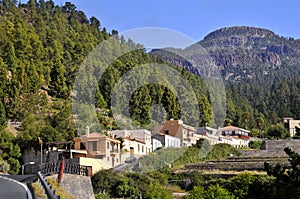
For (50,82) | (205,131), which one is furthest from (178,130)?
(50,82)

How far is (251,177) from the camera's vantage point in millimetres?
34875

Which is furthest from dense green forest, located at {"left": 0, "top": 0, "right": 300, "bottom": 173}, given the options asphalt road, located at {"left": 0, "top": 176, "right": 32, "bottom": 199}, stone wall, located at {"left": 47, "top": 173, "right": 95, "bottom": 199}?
asphalt road, located at {"left": 0, "top": 176, "right": 32, "bottom": 199}

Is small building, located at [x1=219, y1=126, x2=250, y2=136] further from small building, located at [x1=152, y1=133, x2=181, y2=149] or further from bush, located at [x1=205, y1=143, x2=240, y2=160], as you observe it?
small building, located at [x1=152, y1=133, x2=181, y2=149]

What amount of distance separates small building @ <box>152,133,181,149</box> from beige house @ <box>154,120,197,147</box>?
1.33ft

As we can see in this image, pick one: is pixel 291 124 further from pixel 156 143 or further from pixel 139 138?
pixel 139 138

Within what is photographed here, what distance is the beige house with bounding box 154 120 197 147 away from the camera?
5600 cm

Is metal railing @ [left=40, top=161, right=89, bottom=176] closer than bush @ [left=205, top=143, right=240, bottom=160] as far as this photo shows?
Yes

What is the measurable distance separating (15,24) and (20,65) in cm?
1967

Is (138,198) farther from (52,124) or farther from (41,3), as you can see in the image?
(41,3)

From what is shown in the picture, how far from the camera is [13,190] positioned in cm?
1652

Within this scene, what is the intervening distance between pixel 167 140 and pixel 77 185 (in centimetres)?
3137

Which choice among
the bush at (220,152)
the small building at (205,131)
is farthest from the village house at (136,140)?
the small building at (205,131)

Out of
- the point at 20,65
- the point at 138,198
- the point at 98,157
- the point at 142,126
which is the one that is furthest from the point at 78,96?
the point at 138,198

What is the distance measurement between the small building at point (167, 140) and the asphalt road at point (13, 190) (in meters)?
34.1
